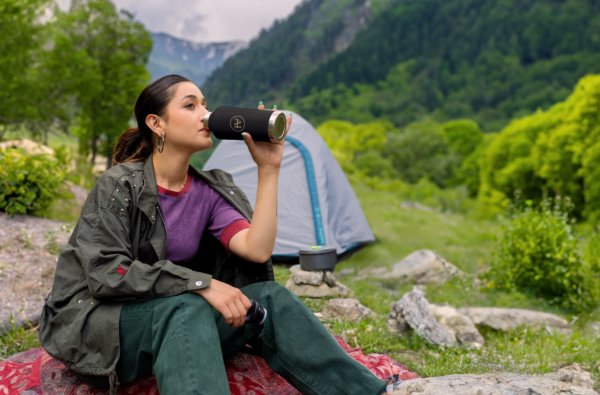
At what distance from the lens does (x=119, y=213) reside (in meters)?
1.85

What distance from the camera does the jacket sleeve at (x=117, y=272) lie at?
1.70m

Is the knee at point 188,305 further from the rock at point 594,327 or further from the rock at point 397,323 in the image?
the rock at point 594,327

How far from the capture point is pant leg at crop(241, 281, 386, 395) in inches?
70.9

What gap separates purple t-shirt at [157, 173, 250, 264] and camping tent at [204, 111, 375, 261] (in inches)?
144

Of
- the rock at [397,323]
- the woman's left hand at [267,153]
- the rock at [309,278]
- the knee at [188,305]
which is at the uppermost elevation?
the woman's left hand at [267,153]

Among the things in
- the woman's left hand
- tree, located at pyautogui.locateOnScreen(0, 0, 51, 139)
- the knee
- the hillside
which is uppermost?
the hillside

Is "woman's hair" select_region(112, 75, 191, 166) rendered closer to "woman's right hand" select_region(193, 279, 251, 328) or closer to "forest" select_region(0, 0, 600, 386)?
"forest" select_region(0, 0, 600, 386)

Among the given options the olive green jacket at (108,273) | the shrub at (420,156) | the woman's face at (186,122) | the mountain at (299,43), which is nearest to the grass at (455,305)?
the olive green jacket at (108,273)

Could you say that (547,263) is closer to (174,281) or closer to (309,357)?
(309,357)

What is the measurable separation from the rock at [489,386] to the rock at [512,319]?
2.09 metres

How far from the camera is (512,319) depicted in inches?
176

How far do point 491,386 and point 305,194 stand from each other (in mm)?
4212

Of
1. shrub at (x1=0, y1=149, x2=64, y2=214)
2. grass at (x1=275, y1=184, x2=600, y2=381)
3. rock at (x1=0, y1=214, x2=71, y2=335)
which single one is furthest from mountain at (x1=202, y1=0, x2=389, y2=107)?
rock at (x1=0, y1=214, x2=71, y2=335)

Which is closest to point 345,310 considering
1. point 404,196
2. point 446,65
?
point 404,196
